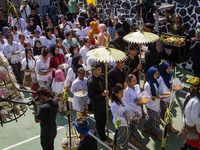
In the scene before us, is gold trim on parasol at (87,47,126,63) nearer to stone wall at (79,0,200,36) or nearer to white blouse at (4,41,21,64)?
white blouse at (4,41,21,64)

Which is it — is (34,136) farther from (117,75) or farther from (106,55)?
(106,55)

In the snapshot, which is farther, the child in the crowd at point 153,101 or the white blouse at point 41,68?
the white blouse at point 41,68

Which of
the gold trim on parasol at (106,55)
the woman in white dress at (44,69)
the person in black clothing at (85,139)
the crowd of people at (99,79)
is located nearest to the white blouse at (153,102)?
the crowd of people at (99,79)

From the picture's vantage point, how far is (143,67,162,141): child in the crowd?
5812 mm

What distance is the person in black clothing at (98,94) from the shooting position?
5.55 m

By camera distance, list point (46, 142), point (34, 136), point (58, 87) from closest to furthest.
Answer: point (46, 142), point (34, 136), point (58, 87)

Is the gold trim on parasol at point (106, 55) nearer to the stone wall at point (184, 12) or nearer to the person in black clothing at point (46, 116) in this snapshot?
the person in black clothing at point (46, 116)

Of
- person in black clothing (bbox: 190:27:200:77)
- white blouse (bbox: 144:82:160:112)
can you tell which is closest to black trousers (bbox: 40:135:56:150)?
white blouse (bbox: 144:82:160:112)

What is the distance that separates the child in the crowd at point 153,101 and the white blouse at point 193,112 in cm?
115

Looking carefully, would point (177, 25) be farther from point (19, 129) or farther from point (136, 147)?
point (19, 129)

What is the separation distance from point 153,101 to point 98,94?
1.40 metres

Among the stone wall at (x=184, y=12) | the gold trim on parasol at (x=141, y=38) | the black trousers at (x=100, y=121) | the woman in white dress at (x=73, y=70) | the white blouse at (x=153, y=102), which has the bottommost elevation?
the black trousers at (x=100, y=121)

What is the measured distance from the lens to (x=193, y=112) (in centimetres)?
456

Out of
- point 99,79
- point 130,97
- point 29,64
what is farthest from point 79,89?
point 29,64
